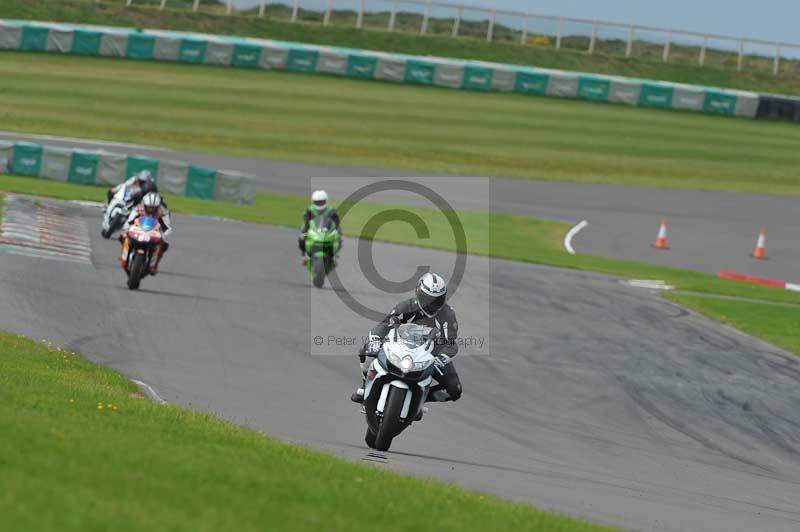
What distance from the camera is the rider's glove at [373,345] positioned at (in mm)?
12383

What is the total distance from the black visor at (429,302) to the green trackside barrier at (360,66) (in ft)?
156

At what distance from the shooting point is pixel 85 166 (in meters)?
38.4

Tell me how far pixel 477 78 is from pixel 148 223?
40591mm

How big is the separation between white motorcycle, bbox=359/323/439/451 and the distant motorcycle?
9.32 meters

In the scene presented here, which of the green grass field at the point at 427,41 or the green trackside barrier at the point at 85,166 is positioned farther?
the green grass field at the point at 427,41

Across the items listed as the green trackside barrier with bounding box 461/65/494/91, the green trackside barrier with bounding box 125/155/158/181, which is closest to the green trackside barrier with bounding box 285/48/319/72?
the green trackside barrier with bounding box 461/65/494/91

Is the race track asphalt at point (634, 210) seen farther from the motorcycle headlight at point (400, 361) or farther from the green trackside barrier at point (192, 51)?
the motorcycle headlight at point (400, 361)

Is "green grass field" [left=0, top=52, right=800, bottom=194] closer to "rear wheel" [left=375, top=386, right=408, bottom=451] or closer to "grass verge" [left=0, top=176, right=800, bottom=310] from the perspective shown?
"grass verge" [left=0, top=176, right=800, bottom=310]

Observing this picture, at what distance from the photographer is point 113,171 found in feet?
126

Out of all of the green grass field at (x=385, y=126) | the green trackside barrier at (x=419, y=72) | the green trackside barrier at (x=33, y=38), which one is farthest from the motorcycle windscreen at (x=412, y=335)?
the green trackside barrier at (x=419, y=72)

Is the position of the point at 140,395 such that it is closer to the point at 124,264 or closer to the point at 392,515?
the point at 392,515

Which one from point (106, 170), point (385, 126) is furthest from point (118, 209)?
point (385, 126)

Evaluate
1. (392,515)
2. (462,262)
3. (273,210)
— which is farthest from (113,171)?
(392,515)

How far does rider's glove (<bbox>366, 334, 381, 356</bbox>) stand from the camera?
1238 centimetres
